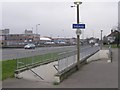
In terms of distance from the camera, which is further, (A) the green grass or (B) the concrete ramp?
(B) the concrete ramp

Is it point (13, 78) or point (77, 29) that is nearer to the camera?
point (13, 78)

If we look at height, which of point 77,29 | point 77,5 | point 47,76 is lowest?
point 47,76

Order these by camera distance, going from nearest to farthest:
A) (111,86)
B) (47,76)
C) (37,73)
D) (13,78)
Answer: (111,86) → (13,78) → (37,73) → (47,76)

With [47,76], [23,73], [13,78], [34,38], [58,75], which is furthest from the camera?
[34,38]

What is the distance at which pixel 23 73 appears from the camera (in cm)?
1427

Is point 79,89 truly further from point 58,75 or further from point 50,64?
point 50,64

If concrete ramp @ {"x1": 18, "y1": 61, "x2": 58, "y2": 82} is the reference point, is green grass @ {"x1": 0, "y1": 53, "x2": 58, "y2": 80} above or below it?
above

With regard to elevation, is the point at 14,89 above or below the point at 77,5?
below

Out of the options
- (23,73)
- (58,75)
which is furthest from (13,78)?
(58,75)

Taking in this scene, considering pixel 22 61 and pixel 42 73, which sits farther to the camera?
pixel 42 73

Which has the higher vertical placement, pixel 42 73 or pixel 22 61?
pixel 22 61

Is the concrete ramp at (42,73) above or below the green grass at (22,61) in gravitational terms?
below

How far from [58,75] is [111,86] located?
2.30 meters

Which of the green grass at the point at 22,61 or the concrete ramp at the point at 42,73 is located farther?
the concrete ramp at the point at 42,73
